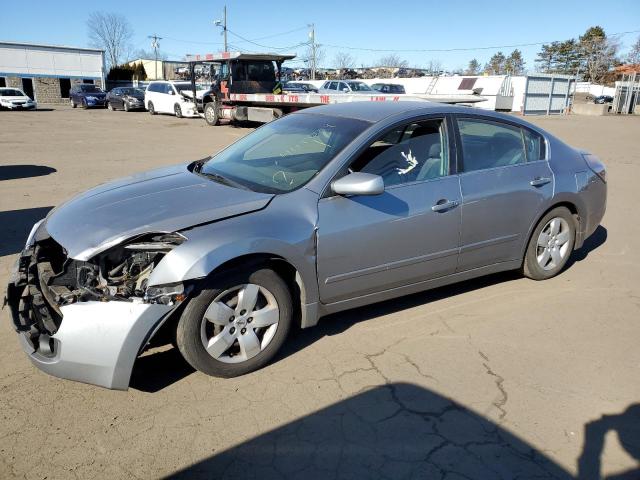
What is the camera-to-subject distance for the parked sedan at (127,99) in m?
32.4

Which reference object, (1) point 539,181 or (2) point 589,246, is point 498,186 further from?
(2) point 589,246

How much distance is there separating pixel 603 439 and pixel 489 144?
2.43 m

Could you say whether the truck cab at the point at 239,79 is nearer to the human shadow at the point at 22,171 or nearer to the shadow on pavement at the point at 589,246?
the human shadow at the point at 22,171

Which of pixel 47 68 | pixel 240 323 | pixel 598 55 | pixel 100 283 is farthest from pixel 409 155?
pixel 598 55

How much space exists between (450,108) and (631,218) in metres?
4.83

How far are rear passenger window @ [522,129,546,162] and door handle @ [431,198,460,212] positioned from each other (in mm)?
1115

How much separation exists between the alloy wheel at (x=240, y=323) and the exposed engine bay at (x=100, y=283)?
0.31 m

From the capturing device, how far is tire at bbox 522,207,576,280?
4617 millimetres

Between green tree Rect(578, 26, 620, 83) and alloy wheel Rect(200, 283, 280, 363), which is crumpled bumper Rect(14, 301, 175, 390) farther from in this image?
green tree Rect(578, 26, 620, 83)

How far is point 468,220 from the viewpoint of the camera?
397 centimetres

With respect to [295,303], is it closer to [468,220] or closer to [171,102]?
[468,220]

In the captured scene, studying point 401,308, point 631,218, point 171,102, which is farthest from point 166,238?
point 171,102

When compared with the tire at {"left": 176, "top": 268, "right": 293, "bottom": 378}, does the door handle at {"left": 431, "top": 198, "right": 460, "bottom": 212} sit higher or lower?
higher

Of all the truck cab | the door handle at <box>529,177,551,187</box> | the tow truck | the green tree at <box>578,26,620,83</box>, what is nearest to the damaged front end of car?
the door handle at <box>529,177,551,187</box>
